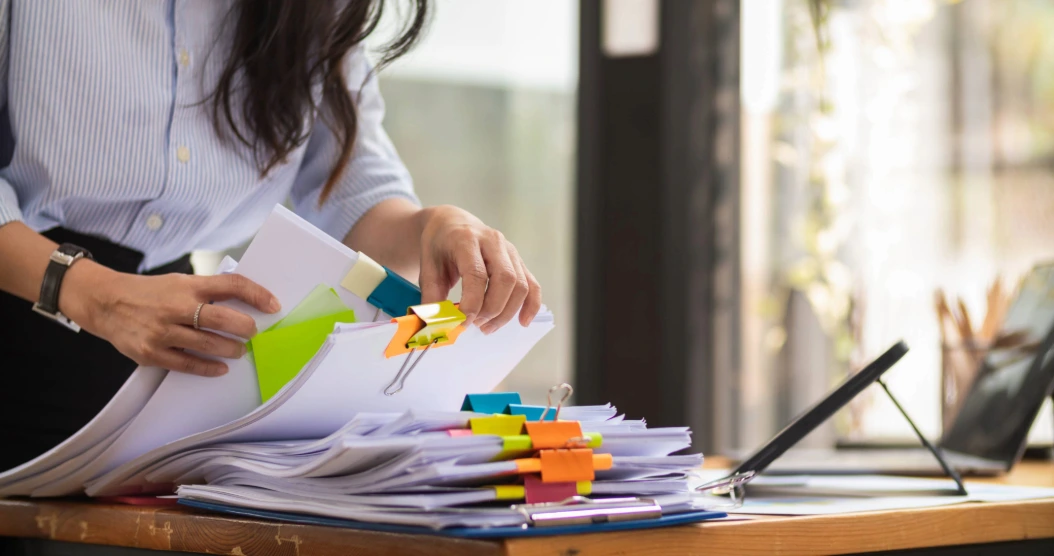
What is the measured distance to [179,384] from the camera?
2.10 feet

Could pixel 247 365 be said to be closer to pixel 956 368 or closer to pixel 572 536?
pixel 572 536

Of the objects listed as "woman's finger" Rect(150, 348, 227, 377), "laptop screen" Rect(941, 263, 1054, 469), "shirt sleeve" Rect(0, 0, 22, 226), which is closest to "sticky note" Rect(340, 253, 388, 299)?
"woman's finger" Rect(150, 348, 227, 377)

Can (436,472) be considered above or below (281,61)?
below

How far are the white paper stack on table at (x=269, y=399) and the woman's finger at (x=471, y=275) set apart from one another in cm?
2

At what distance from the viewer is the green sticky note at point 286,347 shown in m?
0.65

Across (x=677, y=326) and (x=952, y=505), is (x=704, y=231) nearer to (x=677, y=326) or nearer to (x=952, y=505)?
(x=677, y=326)

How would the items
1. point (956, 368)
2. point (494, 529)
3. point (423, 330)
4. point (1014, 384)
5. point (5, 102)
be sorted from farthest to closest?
point (956, 368) → point (1014, 384) → point (5, 102) → point (423, 330) → point (494, 529)

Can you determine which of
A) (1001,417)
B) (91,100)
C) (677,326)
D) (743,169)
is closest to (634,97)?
(743,169)

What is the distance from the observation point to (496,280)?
2.24 ft

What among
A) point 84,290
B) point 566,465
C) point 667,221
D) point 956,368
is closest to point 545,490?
point 566,465

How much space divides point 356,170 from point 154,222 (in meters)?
0.22

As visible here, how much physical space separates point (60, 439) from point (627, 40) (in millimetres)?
1612

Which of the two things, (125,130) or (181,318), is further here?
(125,130)

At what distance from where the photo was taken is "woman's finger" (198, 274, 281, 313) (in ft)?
2.05
